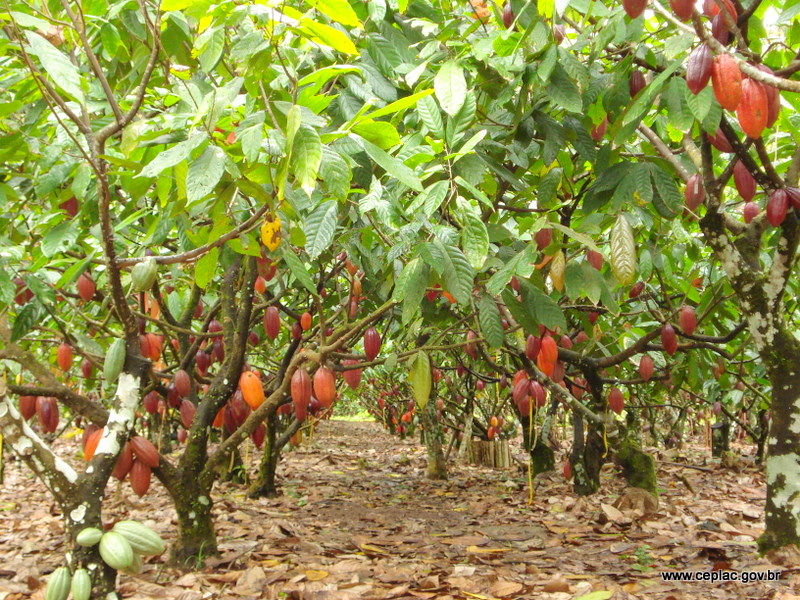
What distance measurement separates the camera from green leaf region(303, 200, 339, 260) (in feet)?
4.69

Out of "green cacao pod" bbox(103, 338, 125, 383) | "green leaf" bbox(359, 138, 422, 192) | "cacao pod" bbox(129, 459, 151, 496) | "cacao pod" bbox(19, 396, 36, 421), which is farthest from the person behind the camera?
"cacao pod" bbox(19, 396, 36, 421)

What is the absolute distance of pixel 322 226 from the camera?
1458 mm

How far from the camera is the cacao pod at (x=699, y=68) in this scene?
52.7 inches

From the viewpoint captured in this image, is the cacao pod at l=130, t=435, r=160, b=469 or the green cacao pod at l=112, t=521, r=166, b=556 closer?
the green cacao pod at l=112, t=521, r=166, b=556

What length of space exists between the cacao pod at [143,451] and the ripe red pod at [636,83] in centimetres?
182

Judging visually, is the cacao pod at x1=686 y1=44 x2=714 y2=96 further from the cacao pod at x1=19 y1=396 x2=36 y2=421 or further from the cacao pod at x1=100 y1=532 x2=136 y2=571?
the cacao pod at x1=19 y1=396 x2=36 y2=421

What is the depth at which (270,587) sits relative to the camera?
7.05 feet

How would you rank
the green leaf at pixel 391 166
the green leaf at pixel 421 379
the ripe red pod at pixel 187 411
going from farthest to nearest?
the ripe red pod at pixel 187 411
the green leaf at pixel 421 379
the green leaf at pixel 391 166

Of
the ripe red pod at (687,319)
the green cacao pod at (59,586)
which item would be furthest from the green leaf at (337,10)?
the ripe red pod at (687,319)

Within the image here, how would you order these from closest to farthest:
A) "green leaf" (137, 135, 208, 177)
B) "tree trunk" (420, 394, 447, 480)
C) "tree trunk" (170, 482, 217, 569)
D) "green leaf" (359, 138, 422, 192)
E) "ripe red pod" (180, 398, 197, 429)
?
"green leaf" (137, 135, 208, 177)
"green leaf" (359, 138, 422, 192)
"tree trunk" (170, 482, 217, 569)
"ripe red pod" (180, 398, 197, 429)
"tree trunk" (420, 394, 447, 480)

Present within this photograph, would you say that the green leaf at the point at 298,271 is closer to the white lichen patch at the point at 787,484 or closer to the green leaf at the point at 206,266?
the green leaf at the point at 206,266

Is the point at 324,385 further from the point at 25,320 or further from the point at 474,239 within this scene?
the point at 25,320

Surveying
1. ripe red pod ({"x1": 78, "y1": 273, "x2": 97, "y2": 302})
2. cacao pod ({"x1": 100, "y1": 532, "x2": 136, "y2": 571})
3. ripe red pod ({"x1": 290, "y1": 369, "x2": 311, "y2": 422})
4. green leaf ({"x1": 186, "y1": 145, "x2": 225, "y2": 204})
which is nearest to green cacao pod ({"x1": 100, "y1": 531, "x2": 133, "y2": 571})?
cacao pod ({"x1": 100, "y1": 532, "x2": 136, "y2": 571})

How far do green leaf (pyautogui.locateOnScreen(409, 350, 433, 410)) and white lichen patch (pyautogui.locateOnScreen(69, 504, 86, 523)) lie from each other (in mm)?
999
